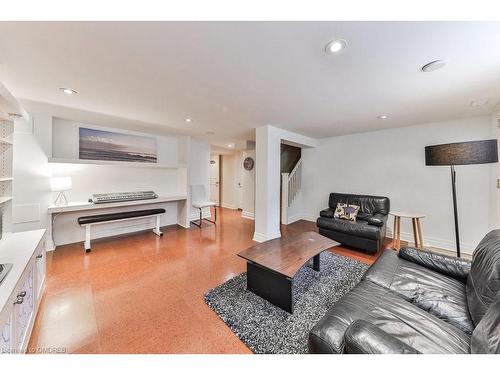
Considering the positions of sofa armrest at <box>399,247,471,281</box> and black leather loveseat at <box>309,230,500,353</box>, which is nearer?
black leather loveseat at <box>309,230,500,353</box>

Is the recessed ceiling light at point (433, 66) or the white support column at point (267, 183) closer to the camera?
the recessed ceiling light at point (433, 66)

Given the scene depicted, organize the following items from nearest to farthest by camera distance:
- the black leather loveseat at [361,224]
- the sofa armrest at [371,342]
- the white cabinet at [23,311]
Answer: the sofa armrest at [371,342] < the white cabinet at [23,311] < the black leather loveseat at [361,224]

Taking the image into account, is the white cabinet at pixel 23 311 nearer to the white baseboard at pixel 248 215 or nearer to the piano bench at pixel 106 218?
the piano bench at pixel 106 218

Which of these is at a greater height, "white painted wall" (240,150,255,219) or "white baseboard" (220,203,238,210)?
"white painted wall" (240,150,255,219)

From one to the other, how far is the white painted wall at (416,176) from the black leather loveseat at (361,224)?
577 millimetres

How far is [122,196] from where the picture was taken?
369cm

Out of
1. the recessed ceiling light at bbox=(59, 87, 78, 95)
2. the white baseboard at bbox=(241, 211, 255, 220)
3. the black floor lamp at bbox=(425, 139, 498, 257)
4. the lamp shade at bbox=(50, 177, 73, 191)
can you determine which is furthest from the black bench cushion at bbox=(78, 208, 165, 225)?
the black floor lamp at bbox=(425, 139, 498, 257)

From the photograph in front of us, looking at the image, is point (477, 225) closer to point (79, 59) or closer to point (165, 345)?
point (165, 345)

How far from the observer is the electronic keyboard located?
3389 millimetres

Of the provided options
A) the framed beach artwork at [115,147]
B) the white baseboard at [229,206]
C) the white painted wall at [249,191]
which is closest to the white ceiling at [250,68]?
the framed beach artwork at [115,147]

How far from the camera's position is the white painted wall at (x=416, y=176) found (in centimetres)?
303

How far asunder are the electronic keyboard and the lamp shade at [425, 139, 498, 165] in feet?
16.4

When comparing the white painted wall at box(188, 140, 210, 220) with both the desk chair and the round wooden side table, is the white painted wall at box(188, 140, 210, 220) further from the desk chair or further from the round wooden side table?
the round wooden side table
